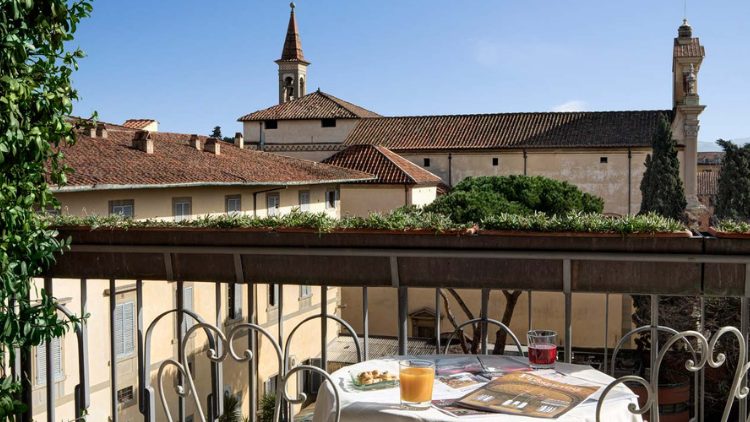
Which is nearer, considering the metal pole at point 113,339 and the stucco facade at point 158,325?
the metal pole at point 113,339

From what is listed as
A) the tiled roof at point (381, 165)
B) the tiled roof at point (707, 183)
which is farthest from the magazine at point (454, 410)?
the tiled roof at point (707, 183)

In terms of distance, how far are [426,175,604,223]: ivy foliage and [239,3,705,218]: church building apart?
7113 mm

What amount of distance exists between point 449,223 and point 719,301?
42.6ft

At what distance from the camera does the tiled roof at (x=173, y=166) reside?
14.3 meters

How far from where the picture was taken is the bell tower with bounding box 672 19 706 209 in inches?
1177

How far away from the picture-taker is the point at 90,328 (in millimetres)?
12141

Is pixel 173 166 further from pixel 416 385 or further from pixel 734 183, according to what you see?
pixel 734 183

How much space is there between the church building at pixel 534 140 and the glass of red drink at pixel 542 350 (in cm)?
2505

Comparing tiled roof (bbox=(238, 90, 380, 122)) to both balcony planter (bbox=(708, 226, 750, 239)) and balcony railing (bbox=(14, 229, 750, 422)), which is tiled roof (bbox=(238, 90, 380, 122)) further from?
balcony planter (bbox=(708, 226, 750, 239))

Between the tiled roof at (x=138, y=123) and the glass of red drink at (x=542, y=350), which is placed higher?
the tiled roof at (x=138, y=123)

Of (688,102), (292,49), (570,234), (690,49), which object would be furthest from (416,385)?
(292,49)

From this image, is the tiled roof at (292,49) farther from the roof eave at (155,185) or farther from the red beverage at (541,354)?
the red beverage at (541,354)

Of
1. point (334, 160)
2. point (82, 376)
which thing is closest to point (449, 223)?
point (82, 376)

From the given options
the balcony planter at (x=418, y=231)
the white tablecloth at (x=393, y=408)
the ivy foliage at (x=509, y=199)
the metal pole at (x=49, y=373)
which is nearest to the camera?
the white tablecloth at (x=393, y=408)
